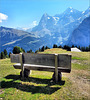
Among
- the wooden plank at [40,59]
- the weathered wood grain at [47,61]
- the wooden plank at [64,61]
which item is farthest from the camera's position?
the wooden plank at [40,59]

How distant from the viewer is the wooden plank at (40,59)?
696cm

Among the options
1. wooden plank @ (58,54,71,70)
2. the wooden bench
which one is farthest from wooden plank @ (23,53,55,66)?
wooden plank @ (58,54,71,70)

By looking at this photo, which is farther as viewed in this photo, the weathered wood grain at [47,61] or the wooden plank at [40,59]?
the wooden plank at [40,59]

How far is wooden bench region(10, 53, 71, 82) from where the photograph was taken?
6652 mm

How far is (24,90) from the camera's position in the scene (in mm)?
5848

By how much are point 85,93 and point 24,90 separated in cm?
417

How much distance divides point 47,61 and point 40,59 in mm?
658

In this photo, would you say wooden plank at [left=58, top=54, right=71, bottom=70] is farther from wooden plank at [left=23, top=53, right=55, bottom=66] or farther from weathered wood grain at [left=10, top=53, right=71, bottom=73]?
wooden plank at [left=23, top=53, right=55, bottom=66]

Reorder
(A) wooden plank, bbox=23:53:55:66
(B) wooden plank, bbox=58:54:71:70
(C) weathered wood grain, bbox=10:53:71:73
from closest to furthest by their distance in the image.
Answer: (B) wooden plank, bbox=58:54:71:70 < (C) weathered wood grain, bbox=10:53:71:73 < (A) wooden plank, bbox=23:53:55:66

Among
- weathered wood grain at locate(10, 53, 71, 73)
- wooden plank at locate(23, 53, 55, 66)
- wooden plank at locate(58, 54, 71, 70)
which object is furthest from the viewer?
wooden plank at locate(23, 53, 55, 66)

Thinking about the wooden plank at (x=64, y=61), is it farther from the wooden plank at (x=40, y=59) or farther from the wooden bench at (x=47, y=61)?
the wooden plank at (x=40, y=59)

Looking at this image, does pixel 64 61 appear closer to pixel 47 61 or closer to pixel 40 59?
pixel 47 61

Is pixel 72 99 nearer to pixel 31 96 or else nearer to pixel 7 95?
pixel 31 96

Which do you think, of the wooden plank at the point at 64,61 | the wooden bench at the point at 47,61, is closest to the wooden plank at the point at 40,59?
the wooden bench at the point at 47,61
